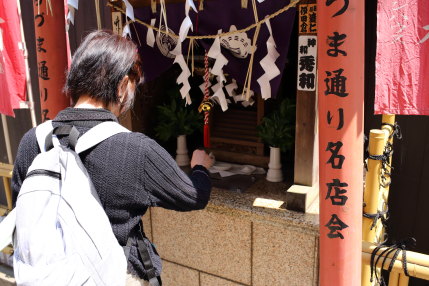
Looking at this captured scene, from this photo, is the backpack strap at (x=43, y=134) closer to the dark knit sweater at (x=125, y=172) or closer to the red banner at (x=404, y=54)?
the dark knit sweater at (x=125, y=172)

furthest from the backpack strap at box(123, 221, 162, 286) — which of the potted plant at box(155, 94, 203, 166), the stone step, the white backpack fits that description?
the stone step

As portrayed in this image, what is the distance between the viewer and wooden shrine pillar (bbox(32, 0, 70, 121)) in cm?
352

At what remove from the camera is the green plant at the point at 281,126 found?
4.44 m

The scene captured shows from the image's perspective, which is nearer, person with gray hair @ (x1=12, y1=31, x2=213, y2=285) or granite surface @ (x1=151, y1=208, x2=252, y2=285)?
person with gray hair @ (x1=12, y1=31, x2=213, y2=285)

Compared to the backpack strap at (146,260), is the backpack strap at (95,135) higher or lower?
higher

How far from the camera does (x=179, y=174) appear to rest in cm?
223

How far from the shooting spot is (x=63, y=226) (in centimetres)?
193

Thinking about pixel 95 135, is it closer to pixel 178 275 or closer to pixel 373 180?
pixel 373 180

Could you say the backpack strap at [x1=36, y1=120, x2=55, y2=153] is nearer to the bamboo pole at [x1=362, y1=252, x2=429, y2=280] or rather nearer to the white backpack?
the white backpack

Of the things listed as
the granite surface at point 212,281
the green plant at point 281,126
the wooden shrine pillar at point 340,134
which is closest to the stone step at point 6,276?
the granite surface at point 212,281

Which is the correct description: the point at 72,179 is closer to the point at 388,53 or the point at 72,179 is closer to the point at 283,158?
the point at 388,53

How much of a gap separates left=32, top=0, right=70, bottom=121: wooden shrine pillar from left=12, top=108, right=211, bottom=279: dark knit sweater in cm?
148

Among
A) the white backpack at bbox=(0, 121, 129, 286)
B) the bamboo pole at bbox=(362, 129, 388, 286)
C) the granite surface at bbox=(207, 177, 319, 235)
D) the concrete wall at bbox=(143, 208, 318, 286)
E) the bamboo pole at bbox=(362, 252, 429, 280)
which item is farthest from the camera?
the concrete wall at bbox=(143, 208, 318, 286)

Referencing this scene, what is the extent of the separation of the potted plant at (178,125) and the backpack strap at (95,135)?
303 cm
